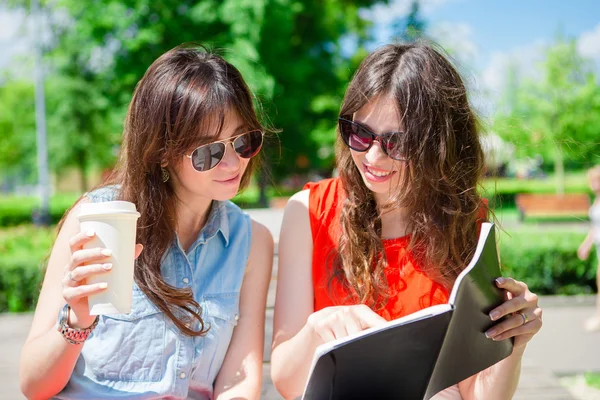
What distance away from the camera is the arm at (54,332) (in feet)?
4.48

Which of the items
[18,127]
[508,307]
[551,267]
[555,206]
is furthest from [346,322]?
[18,127]

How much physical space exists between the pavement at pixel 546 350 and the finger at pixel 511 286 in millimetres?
1140

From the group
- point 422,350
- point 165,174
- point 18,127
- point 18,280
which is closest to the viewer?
point 422,350

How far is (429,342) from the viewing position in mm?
1203

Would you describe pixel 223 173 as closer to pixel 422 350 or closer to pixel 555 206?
pixel 422 350

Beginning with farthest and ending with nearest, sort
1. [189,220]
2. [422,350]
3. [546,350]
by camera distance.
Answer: [546,350] < [189,220] < [422,350]

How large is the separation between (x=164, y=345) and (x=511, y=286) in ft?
3.34

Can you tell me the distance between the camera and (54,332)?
148cm

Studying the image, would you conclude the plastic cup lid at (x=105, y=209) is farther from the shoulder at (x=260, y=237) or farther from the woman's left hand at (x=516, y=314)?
the woman's left hand at (x=516, y=314)

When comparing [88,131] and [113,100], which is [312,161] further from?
[88,131]

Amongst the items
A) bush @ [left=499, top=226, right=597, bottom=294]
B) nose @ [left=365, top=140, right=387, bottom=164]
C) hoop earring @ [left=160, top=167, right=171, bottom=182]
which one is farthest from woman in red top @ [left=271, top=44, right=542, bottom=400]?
bush @ [left=499, top=226, right=597, bottom=294]

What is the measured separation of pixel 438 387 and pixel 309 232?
741mm

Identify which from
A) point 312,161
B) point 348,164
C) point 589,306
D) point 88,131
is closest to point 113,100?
point 312,161

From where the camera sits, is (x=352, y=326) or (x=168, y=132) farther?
(x=168, y=132)
